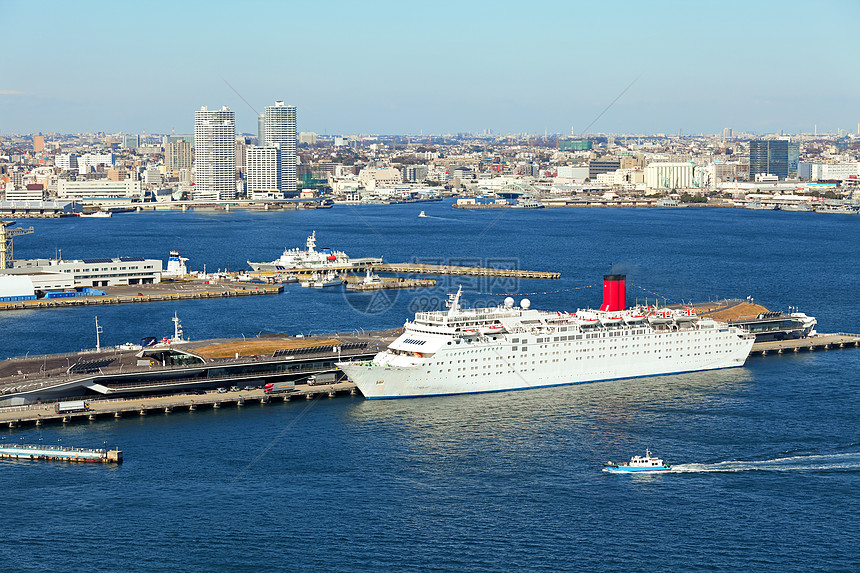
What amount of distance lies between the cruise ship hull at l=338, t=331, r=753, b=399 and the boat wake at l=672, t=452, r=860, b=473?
617 cm

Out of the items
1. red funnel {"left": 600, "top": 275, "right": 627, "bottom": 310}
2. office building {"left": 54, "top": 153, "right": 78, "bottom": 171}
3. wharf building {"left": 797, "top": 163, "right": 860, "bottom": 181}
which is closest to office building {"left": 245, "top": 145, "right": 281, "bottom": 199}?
office building {"left": 54, "top": 153, "right": 78, "bottom": 171}

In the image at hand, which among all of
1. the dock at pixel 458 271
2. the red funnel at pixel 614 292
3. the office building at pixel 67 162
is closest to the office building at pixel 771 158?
the dock at pixel 458 271

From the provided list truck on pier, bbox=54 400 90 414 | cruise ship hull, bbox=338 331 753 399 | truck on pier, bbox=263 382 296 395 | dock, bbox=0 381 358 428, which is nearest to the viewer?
dock, bbox=0 381 358 428

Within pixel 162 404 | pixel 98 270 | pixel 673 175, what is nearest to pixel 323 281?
pixel 98 270

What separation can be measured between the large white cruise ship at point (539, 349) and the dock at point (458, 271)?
1752 cm

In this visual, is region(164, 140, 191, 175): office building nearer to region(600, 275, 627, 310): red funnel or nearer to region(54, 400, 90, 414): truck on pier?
region(600, 275, 627, 310): red funnel

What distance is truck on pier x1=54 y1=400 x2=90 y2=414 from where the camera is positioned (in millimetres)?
21406

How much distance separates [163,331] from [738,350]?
15765mm

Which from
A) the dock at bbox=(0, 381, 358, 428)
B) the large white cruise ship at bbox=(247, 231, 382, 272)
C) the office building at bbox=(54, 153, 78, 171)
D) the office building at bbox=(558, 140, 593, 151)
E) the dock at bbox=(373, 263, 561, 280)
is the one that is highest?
the office building at bbox=(558, 140, 593, 151)

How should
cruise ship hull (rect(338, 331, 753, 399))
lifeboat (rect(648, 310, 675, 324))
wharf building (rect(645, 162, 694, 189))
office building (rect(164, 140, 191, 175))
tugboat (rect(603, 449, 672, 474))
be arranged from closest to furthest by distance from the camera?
tugboat (rect(603, 449, 672, 474)), cruise ship hull (rect(338, 331, 753, 399)), lifeboat (rect(648, 310, 675, 324)), wharf building (rect(645, 162, 694, 189)), office building (rect(164, 140, 191, 175))

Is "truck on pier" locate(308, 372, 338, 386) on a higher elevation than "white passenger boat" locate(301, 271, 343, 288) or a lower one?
lower

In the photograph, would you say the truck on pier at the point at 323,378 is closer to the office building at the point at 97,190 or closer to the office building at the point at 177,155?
the office building at the point at 97,190

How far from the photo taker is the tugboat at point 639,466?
18.2m

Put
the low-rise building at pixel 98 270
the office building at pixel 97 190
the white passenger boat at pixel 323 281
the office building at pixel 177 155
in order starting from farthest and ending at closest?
the office building at pixel 177 155
the office building at pixel 97 190
the white passenger boat at pixel 323 281
the low-rise building at pixel 98 270
